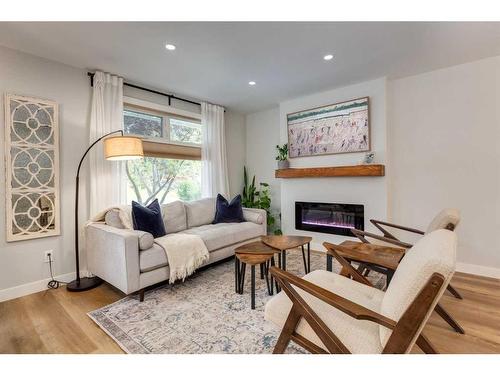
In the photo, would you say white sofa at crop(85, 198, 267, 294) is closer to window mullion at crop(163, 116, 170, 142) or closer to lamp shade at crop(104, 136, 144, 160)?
lamp shade at crop(104, 136, 144, 160)

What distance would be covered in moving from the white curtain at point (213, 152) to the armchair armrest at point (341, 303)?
308 centimetres

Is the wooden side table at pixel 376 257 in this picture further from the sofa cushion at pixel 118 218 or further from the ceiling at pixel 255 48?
the sofa cushion at pixel 118 218

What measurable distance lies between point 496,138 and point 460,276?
5.28 ft

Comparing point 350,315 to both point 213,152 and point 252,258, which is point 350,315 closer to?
point 252,258

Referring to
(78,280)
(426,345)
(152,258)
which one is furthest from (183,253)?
(426,345)

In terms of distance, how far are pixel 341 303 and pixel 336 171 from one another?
2720 millimetres

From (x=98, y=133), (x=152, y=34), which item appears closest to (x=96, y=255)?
(x=98, y=133)

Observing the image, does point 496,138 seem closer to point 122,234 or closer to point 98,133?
point 122,234

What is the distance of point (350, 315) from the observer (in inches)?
40.5

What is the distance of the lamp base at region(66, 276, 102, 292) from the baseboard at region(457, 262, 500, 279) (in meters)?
4.21

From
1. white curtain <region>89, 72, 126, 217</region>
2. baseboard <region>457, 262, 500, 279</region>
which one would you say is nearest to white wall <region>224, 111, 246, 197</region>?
white curtain <region>89, 72, 126, 217</region>

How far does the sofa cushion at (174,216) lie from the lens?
3119 millimetres
